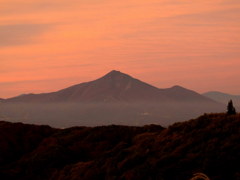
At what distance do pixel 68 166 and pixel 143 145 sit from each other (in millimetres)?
7133

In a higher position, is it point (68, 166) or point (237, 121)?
point (237, 121)

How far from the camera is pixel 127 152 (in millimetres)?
30312

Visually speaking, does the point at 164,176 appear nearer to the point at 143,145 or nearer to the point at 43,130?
the point at 143,145

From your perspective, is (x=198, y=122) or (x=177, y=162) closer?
(x=177, y=162)

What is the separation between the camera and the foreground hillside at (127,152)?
74.6ft

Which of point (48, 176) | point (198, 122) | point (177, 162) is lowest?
point (48, 176)

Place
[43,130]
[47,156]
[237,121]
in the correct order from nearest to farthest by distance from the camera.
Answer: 1. [237,121]
2. [47,156]
3. [43,130]

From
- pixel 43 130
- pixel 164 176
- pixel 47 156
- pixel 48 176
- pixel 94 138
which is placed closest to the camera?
pixel 164 176

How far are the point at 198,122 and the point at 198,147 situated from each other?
5.79 m

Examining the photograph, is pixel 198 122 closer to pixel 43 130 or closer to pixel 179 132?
pixel 179 132

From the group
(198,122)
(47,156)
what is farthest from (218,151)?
(47,156)

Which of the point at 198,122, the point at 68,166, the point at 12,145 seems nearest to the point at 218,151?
the point at 198,122

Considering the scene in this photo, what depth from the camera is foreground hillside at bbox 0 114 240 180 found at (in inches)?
895

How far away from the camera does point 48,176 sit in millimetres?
33156
